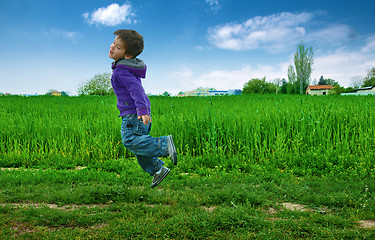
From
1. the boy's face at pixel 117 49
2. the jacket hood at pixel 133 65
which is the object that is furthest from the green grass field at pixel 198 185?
the boy's face at pixel 117 49

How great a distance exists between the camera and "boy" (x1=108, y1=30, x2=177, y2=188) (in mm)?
2762

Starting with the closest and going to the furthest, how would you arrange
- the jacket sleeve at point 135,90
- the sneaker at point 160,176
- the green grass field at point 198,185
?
1. the jacket sleeve at point 135,90
2. the sneaker at point 160,176
3. the green grass field at point 198,185

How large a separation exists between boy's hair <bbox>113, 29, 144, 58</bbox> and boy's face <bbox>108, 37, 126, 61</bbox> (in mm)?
33

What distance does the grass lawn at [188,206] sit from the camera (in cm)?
399

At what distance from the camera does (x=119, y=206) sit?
486 centimetres

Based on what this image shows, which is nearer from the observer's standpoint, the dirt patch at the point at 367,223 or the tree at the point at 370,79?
the dirt patch at the point at 367,223

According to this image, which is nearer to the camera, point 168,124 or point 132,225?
point 132,225

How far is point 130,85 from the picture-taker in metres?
2.76

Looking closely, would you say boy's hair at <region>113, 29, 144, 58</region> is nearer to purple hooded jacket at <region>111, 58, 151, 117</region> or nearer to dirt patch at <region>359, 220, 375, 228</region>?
purple hooded jacket at <region>111, 58, 151, 117</region>

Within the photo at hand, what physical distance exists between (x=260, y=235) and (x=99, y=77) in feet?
146

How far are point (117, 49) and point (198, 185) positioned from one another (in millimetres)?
3938

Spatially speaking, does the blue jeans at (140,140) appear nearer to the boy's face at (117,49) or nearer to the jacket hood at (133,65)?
the jacket hood at (133,65)

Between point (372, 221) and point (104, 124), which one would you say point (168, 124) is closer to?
point (104, 124)

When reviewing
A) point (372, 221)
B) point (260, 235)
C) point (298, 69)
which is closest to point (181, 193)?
point (260, 235)
